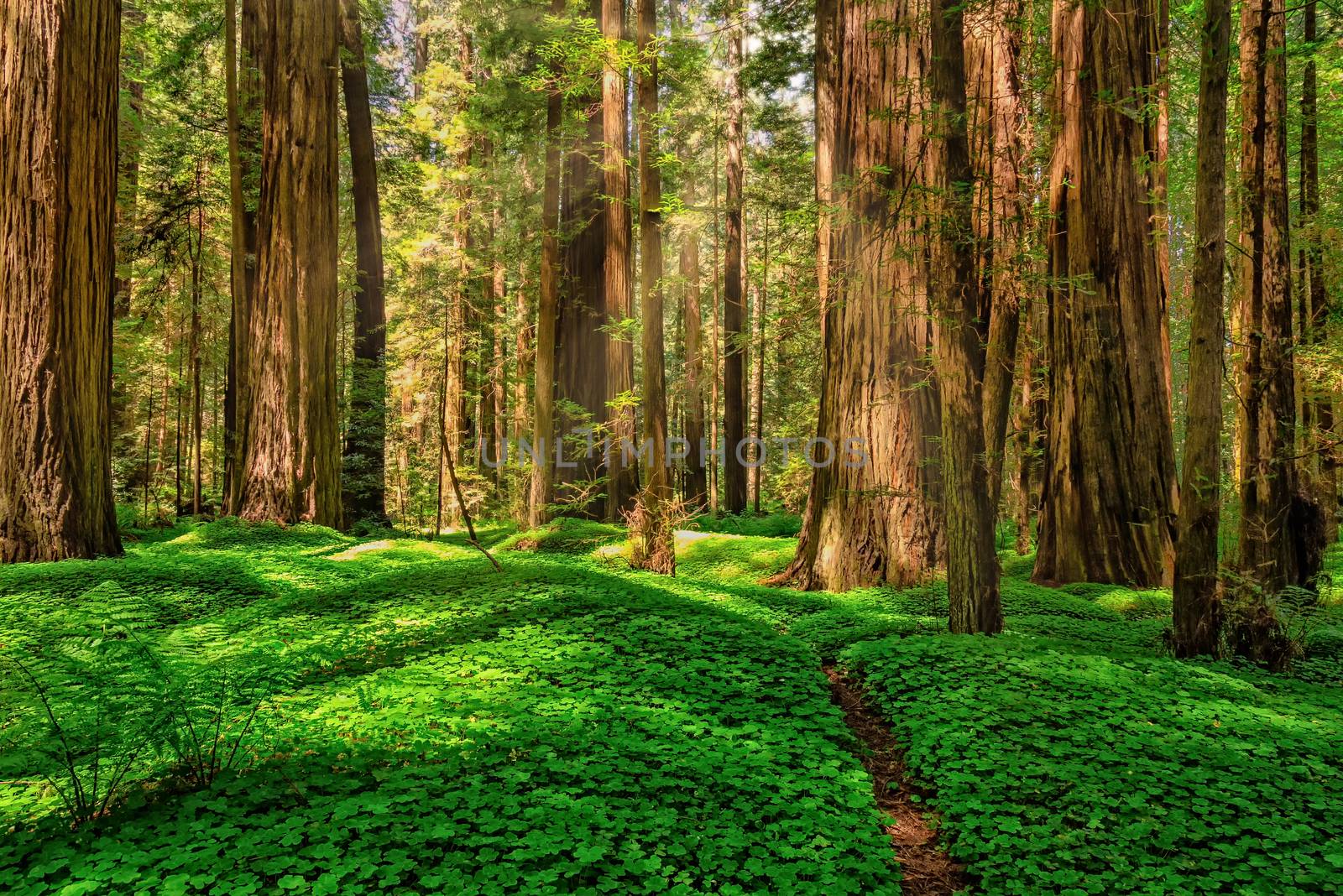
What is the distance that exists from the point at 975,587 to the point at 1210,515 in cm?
142

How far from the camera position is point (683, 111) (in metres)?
20.9

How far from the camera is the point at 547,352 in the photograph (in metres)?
13.1

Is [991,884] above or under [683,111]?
under

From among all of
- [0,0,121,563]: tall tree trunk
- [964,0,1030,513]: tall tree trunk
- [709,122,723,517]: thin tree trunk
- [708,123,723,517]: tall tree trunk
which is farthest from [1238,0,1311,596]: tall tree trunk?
[708,123,723,517]: tall tree trunk

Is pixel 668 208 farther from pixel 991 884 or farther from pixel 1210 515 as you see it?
pixel 991 884

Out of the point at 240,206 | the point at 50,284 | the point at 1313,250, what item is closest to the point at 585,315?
the point at 240,206

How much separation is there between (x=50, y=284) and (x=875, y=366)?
7416 millimetres

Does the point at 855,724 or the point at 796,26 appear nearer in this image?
the point at 855,724

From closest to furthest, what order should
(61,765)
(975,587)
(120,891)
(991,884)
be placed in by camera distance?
(120,891)
(991,884)
(61,765)
(975,587)

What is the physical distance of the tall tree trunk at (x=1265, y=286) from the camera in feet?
16.4

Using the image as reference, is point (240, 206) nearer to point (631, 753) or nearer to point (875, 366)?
point (875, 366)

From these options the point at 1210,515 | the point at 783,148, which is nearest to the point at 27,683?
the point at 1210,515

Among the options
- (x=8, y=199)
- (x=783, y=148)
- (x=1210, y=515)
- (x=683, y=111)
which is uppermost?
(x=683, y=111)

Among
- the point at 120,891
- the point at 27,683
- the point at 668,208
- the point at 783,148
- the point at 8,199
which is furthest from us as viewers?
the point at 783,148
